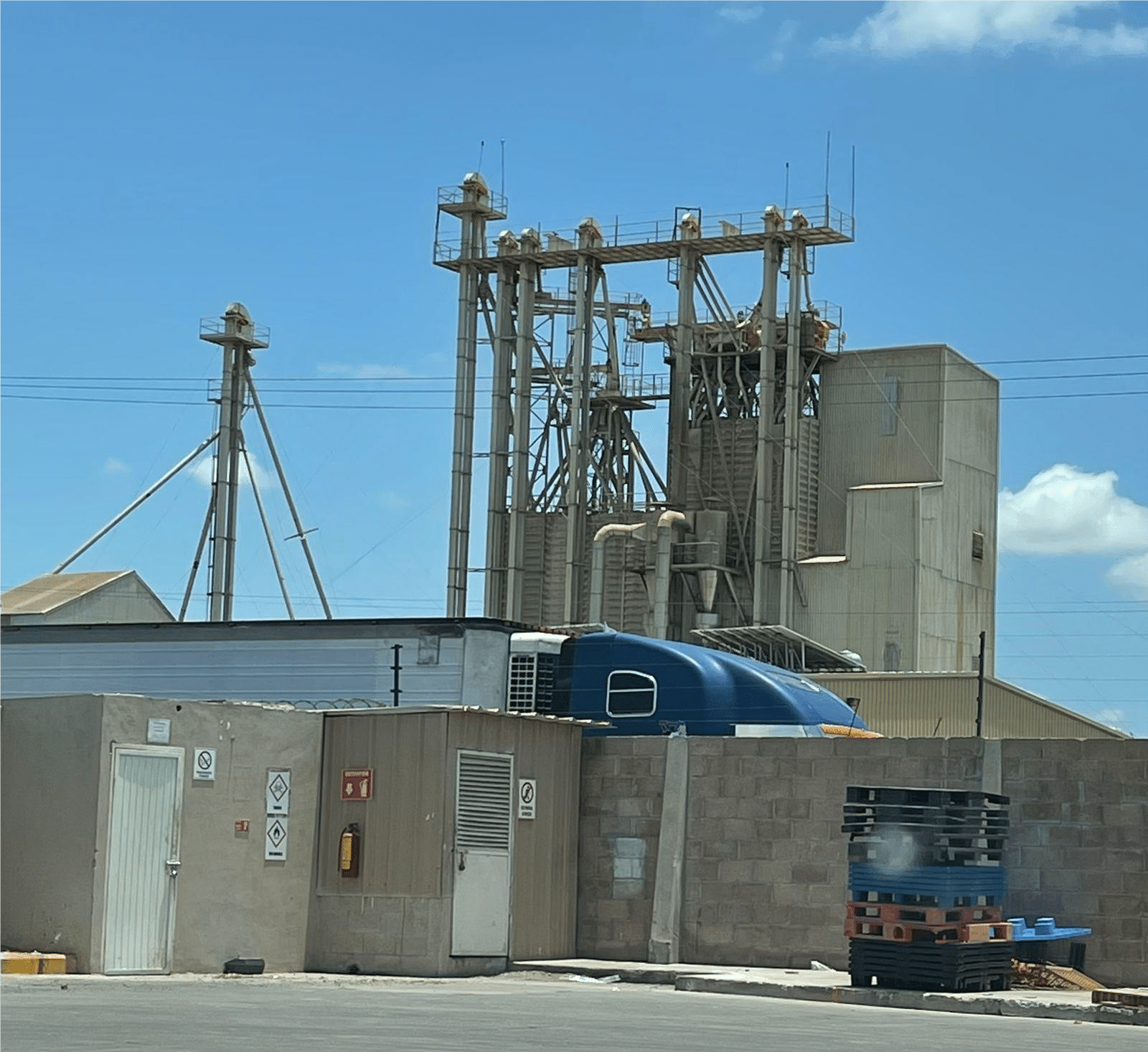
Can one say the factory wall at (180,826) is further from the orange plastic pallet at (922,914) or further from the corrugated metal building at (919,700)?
the corrugated metal building at (919,700)

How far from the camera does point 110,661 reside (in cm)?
3062

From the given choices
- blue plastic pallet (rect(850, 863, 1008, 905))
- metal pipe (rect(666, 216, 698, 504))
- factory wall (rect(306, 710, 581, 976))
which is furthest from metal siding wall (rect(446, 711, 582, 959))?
metal pipe (rect(666, 216, 698, 504))

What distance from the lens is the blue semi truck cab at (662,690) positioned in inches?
1060

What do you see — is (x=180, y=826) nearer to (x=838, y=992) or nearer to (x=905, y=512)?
(x=838, y=992)

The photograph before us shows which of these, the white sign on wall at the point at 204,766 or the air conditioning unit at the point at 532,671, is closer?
the white sign on wall at the point at 204,766

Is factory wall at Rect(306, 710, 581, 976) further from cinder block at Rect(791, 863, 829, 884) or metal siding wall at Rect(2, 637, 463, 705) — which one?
metal siding wall at Rect(2, 637, 463, 705)

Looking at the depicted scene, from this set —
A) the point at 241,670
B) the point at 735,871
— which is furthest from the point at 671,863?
the point at 241,670

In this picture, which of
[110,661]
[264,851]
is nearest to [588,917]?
[264,851]

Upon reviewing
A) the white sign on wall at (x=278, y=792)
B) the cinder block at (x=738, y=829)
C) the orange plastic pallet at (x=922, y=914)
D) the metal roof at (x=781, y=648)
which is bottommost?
the orange plastic pallet at (x=922, y=914)

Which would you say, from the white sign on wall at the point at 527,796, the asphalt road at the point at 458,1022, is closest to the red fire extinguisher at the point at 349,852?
the white sign on wall at the point at 527,796

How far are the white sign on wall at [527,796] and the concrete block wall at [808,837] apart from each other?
1.17 meters

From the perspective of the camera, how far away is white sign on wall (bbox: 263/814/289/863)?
920 inches

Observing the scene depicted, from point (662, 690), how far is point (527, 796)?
342 cm

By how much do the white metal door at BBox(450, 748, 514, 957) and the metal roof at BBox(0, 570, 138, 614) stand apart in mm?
33414
